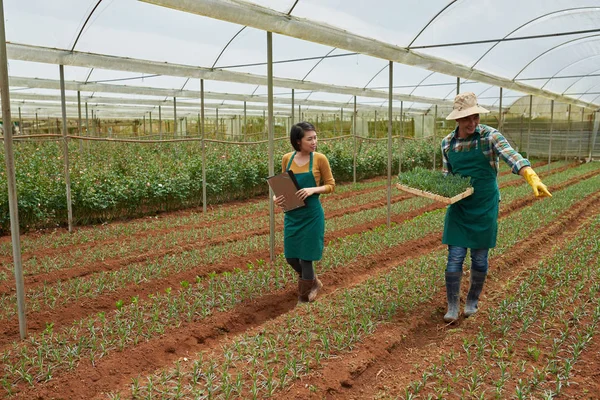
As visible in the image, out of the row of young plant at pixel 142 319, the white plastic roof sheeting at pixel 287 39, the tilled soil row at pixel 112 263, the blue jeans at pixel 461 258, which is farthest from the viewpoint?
the white plastic roof sheeting at pixel 287 39

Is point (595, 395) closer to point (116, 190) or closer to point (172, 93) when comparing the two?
point (116, 190)

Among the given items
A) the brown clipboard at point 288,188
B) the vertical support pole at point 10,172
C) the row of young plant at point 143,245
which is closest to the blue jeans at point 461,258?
the brown clipboard at point 288,188

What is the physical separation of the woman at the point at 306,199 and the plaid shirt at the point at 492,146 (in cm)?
100

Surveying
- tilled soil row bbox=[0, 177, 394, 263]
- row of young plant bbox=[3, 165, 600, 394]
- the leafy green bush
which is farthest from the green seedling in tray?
tilled soil row bbox=[0, 177, 394, 263]

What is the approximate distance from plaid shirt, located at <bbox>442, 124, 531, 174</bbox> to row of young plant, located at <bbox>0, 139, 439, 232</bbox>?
19.4 feet

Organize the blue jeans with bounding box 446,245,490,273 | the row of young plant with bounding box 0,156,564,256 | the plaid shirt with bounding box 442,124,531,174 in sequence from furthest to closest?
the row of young plant with bounding box 0,156,564,256 < the blue jeans with bounding box 446,245,490,273 < the plaid shirt with bounding box 442,124,531,174

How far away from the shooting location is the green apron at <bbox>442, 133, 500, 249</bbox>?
366 cm

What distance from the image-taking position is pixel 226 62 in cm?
Result: 782

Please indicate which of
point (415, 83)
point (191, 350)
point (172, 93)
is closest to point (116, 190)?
point (172, 93)

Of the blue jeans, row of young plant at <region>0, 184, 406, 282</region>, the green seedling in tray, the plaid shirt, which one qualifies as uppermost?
the plaid shirt

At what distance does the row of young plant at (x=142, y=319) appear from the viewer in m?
3.16

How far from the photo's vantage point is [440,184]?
3.63 m

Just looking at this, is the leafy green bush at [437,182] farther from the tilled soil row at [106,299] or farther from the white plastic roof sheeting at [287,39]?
the tilled soil row at [106,299]

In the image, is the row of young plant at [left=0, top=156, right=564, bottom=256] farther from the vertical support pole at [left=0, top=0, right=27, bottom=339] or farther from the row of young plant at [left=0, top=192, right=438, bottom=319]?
the vertical support pole at [left=0, top=0, right=27, bottom=339]
